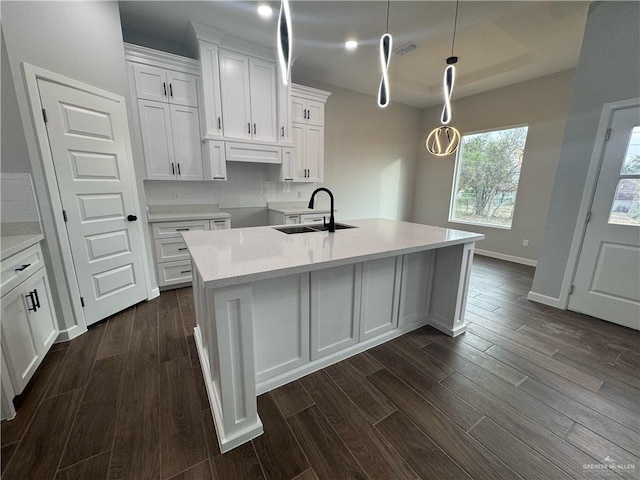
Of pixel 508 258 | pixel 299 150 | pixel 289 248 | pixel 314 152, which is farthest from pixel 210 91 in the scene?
pixel 508 258

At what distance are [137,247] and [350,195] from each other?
347 cm

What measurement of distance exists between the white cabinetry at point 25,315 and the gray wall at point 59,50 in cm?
14

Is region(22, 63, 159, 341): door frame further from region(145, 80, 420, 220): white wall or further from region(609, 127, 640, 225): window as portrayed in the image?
region(609, 127, 640, 225): window

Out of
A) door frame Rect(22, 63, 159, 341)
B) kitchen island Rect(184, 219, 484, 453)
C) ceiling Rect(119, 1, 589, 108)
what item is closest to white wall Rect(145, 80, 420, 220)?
ceiling Rect(119, 1, 589, 108)

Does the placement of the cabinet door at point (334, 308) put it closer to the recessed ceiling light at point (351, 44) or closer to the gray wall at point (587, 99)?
the gray wall at point (587, 99)

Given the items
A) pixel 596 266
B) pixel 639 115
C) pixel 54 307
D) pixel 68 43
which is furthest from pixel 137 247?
pixel 639 115

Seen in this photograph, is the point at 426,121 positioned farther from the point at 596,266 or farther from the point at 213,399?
the point at 213,399

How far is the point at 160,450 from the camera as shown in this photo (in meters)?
1.23

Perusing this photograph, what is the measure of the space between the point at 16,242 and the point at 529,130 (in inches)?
237

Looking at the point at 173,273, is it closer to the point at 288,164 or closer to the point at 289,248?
the point at 288,164

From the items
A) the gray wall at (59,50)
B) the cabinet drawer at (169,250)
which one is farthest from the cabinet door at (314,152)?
the gray wall at (59,50)

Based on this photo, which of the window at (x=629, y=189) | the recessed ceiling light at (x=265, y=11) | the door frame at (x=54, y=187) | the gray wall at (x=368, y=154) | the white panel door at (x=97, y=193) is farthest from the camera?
the gray wall at (x=368, y=154)

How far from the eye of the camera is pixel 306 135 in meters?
3.86

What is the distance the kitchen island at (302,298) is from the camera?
119 centimetres
